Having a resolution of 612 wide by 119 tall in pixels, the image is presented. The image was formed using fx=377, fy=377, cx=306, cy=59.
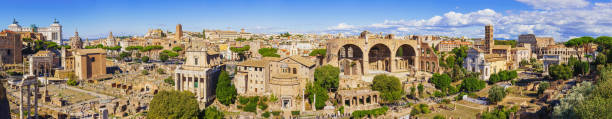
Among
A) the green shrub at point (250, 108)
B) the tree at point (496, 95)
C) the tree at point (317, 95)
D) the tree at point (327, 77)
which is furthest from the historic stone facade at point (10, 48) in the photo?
the tree at point (496, 95)

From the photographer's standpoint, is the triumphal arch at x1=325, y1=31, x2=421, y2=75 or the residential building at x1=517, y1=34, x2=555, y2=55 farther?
the residential building at x1=517, y1=34, x2=555, y2=55

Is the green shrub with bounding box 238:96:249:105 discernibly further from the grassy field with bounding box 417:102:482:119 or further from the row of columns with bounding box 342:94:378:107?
the grassy field with bounding box 417:102:482:119

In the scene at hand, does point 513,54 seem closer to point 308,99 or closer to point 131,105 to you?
point 308,99

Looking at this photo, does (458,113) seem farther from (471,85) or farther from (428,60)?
(428,60)

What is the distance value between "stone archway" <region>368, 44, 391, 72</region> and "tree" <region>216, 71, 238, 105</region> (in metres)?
26.1

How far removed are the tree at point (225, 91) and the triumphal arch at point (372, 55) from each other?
615 inches

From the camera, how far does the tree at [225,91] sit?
34469 millimetres

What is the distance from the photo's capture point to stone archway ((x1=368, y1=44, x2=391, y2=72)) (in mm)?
54228

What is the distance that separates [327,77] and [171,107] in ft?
52.8

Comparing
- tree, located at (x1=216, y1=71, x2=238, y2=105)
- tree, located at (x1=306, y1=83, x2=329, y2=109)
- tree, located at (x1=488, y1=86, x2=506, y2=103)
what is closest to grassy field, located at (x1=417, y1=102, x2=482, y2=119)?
tree, located at (x1=488, y1=86, x2=506, y2=103)

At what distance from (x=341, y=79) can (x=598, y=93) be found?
77.7ft

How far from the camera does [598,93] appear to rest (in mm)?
22344

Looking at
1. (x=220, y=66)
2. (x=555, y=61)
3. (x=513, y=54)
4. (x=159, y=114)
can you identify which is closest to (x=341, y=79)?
(x=220, y=66)

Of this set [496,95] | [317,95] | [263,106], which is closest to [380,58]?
[496,95]
